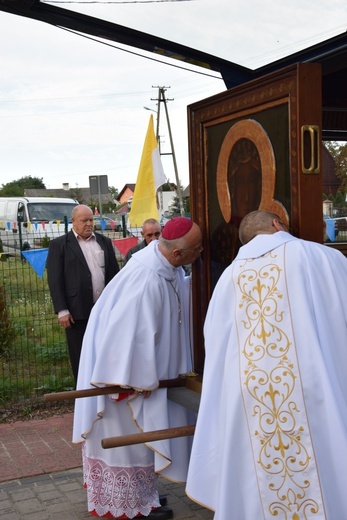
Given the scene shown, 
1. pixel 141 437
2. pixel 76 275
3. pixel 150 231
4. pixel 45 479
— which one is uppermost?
pixel 150 231

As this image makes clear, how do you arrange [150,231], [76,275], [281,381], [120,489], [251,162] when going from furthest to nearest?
1. [150,231]
2. [76,275]
3. [120,489]
4. [251,162]
5. [281,381]

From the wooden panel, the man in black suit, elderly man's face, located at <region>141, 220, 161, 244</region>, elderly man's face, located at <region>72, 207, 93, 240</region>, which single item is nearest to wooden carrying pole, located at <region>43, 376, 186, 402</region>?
the wooden panel

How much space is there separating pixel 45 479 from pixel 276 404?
2.61m

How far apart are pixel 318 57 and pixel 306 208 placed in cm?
115

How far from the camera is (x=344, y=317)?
2.70 m

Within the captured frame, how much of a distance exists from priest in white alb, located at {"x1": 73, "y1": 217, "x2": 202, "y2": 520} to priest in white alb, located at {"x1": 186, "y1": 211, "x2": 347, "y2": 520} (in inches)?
31.3

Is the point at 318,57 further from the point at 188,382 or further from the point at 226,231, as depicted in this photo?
the point at 188,382

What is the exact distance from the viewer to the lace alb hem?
13.0ft

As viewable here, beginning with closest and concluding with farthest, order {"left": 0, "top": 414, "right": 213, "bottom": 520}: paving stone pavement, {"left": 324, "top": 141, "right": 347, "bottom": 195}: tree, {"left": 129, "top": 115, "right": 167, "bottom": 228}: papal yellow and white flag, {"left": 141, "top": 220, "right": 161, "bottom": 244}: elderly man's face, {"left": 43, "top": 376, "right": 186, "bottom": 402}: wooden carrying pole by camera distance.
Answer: {"left": 43, "top": 376, "right": 186, "bottom": 402}: wooden carrying pole, {"left": 0, "top": 414, "right": 213, "bottom": 520}: paving stone pavement, {"left": 324, "top": 141, "right": 347, "bottom": 195}: tree, {"left": 141, "top": 220, "right": 161, "bottom": 244}: elderly man's face, {"left": 129, "top": 115, "right": 167, "bottom": 228}: papal yellow and white flag

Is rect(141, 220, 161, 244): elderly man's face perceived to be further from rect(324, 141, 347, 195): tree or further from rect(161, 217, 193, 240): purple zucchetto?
rect(161, 217, 193, 240): purple zucchetto

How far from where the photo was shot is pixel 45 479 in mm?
4832

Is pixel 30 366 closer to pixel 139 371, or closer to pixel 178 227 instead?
pixel 139 371

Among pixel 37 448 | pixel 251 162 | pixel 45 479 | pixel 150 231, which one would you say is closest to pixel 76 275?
pixel 150 231

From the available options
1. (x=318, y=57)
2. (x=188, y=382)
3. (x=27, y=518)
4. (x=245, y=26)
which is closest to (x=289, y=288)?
(x=188, y=382)
